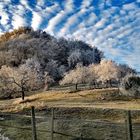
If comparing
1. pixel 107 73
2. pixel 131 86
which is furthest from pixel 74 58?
pixel 131 86

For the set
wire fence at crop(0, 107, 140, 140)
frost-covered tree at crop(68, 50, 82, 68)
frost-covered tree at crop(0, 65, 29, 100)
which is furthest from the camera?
frost-covered tree at crop(68, 50, 82, 68)

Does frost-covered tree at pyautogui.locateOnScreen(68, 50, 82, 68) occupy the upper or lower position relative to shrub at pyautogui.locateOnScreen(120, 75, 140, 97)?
upper

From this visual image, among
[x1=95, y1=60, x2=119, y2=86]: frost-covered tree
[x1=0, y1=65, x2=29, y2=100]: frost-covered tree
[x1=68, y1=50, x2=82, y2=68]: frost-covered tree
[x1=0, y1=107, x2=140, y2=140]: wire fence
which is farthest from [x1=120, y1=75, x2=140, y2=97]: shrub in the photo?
[x1=68, y1=50, x2=82, y2=68]: frost-covered tree

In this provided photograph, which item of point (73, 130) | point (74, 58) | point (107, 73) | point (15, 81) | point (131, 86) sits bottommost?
point (73, 130)

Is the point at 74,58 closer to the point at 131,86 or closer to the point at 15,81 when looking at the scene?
the point at 15,81

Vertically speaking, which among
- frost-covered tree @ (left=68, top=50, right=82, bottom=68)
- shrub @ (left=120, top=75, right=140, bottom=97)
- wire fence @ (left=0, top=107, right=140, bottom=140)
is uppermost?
frost-covered tree @ (left=68, top=50, right=82, bottom=68)

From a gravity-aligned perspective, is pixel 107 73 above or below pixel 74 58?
below

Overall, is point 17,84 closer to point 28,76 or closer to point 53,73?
point 28,76

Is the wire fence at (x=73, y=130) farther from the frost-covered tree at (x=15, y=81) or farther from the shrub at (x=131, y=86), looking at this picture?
the frost-covered tree at (x=15, y=81)

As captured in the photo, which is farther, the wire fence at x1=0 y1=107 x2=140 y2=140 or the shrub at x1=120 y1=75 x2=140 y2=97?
the shrub at x1=120 y1=75 x2=140 y2=97

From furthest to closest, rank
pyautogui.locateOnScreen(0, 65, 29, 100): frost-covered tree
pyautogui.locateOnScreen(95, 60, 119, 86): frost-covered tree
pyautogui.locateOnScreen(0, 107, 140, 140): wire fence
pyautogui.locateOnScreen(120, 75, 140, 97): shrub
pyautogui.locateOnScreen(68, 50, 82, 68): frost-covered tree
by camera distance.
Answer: pyautogui.locateOnScreen(68, 50, 82, 68): frost-covered tree → pyautogui.locateOnScreen(95, 60, 119, 86): frost-covered tree → pyautogui.locateOnScreen(0, 65, 29, 100): frost-covered tree → pyautogui.locateOnScreen(120, 75, 140, 97): shrub → pyautogui.locateOnScreen(0, 107, 140, 140): wire fence

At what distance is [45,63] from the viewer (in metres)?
170

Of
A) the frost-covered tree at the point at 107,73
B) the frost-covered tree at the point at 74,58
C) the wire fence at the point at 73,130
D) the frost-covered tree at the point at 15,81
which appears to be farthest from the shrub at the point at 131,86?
the frost-covered tree at the point at 74,58

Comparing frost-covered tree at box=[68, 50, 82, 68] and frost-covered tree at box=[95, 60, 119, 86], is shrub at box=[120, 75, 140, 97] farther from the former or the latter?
frost-covered tree at box=[68, 50, 82, 68]
